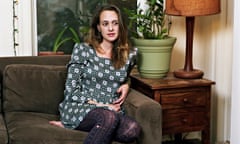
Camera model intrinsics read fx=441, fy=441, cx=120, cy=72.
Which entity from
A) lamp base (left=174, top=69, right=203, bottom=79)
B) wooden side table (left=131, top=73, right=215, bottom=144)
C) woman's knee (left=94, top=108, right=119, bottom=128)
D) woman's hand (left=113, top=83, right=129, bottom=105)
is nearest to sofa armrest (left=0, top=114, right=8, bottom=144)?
woman's knee (left=94, top=108, right=119, bottom=128)

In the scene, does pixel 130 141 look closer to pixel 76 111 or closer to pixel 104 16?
pixel 76 111

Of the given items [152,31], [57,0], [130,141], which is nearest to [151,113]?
[130,141]

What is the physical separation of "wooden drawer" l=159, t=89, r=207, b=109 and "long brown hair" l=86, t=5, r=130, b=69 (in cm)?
36

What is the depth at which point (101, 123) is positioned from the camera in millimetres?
2486

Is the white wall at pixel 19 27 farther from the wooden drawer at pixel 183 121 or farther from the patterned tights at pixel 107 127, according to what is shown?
the wooden drawer at pixel 183 121

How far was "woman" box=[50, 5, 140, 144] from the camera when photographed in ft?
8.91

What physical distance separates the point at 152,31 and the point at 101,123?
3.31 feet

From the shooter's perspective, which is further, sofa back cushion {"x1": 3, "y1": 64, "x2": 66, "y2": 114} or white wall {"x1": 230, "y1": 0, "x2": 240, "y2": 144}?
sofa back cushion {"x1": 3, "y1": 64, "x2": 66, "y2": 114}

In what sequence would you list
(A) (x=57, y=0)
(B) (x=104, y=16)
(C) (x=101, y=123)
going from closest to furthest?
(C) (x=101, y=123)
(B) (x=104, y=16)
(A) (x=57, y=0)

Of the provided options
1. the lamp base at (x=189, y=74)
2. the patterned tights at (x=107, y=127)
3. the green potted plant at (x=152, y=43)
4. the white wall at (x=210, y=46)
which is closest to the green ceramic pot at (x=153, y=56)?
the green potted plant at (x=152, y=43)

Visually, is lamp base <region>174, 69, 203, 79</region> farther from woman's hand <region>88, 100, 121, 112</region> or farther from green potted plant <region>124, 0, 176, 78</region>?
woman's hand <region>88, 100, 121, 112</region>

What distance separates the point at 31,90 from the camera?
2.90m

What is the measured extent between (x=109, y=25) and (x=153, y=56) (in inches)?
16.1

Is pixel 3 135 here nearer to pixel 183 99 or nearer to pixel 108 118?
pixel 108 118
